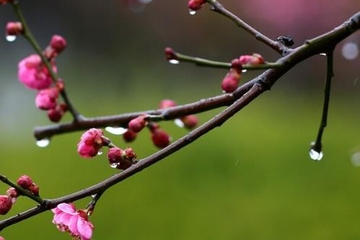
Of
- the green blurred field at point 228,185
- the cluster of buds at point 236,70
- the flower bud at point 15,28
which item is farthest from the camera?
the green blurred field at point 228,185

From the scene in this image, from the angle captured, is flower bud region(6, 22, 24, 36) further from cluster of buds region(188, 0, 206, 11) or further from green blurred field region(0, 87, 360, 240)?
green blurred field region(0, 87, 360, 240)

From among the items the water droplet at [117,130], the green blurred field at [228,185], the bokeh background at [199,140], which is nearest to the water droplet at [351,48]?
the bokeh background at [199,140]

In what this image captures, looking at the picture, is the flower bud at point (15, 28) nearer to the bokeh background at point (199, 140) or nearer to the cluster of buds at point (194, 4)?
the cluster of buds at point (194, 4)

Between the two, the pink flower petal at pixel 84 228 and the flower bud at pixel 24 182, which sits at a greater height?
the flower bud at pixel 24 182

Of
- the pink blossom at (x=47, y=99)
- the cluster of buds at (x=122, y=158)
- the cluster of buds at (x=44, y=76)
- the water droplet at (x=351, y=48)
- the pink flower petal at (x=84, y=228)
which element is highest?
the water droplet at (x=351, y=48)

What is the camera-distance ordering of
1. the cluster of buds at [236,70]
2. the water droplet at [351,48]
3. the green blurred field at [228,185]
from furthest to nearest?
the water droplet at [351,48] < the green blurred field at [228,185] < the cluster of buds at [236,70]

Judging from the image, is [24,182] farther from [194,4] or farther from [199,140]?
[199,140]

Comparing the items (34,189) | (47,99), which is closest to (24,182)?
(34,189)

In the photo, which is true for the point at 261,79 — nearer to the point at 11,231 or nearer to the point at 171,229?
the point at 171,229
